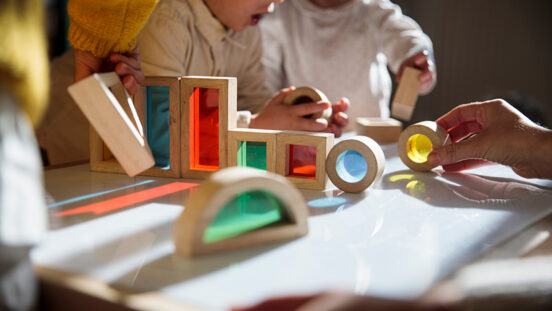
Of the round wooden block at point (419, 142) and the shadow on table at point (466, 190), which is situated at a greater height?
the round wooden block at point (419, 142)

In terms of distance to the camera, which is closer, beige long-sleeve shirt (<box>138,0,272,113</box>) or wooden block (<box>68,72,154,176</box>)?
wooden block (<box>68,72,154,176</box>)

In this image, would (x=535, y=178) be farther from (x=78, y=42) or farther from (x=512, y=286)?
(x=78, y=42)

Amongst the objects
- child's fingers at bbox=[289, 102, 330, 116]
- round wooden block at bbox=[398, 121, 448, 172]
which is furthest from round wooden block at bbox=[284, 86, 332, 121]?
round wooden block at bbox=[398, 121, 448, 172]

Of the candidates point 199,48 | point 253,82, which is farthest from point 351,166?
point 253,82

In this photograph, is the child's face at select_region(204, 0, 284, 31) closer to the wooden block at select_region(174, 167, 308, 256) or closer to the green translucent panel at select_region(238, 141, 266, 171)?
the green translucent panel at select_region(238, 141, 266, 171)

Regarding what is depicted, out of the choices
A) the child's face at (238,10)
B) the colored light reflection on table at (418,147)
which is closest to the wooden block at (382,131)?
the colored light reflection on table at (418,147)

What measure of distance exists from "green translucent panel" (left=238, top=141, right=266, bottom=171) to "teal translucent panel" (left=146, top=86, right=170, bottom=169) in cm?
15

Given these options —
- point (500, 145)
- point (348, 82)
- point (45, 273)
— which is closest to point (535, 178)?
point (500, 145)

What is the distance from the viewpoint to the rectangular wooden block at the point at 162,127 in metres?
0.89

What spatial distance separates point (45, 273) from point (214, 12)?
100cm

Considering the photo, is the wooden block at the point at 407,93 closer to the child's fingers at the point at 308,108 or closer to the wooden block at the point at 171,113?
the child's fingers at the point at 308,108

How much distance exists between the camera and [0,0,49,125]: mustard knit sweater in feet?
1.30

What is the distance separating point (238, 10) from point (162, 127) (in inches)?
19.6

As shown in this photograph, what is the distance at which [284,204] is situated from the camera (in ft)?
1.91
